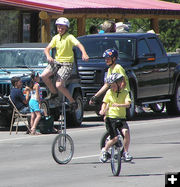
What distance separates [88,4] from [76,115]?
9.15 metres

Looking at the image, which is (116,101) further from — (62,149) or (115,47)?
(115,47)

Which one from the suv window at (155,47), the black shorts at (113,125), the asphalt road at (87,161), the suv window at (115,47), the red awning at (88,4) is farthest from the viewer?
the red awning at (88,4)

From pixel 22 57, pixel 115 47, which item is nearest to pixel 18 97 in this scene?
pixel 22 57

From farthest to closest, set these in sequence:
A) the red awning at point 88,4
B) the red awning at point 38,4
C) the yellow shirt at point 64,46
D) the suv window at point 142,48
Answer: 1. the red awning at point 88,4
2. the red awning at point 38,4
3. the suv window at point 142,48
4. the yellow shirt at point 64,46

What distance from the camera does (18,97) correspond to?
17.7 m

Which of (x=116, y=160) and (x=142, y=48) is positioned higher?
(x=142, y=48)

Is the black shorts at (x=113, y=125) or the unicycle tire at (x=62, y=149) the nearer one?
the black shorts at (x=113, y=125)

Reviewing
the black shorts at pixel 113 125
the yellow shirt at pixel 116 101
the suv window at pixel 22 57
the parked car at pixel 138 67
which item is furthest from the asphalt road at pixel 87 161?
the suv window at pixel 22 57

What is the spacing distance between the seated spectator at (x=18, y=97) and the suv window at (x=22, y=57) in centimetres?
135

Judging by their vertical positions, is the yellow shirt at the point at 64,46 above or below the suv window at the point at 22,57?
above

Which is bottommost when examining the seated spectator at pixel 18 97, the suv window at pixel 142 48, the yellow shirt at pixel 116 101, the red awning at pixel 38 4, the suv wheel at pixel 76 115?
the suv wheel at pixel 76 115

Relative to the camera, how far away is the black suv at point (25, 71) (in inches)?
725

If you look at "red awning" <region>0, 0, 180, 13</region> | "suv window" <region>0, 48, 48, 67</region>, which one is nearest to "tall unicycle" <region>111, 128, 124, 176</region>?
"suv window" <region>0, 48, 48, 67</region>

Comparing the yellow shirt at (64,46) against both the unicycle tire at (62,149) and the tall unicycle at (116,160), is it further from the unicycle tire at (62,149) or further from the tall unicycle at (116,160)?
the tall unicycle at (116,160)
